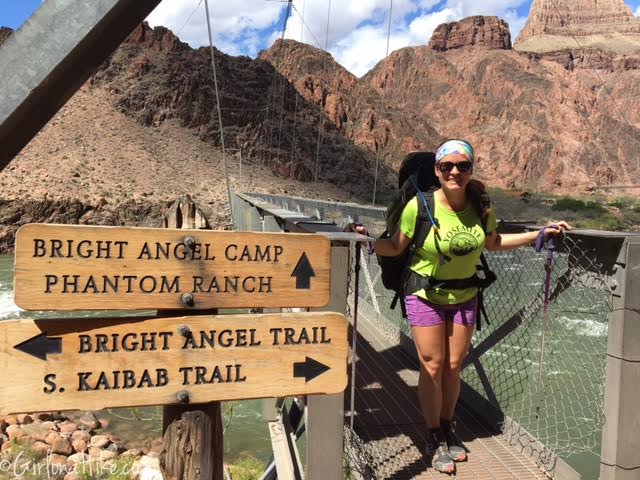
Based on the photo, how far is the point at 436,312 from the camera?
2.33 m

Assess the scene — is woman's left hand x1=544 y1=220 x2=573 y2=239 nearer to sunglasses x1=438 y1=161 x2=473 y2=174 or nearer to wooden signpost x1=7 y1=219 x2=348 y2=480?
sunglasses x1=438 y1=161 x2=473 y2=174

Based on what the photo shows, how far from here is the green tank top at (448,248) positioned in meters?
2.25

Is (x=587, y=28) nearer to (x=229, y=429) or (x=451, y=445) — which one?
(x=229, y=429)

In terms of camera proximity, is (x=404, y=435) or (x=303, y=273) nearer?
(x=303, y=273)

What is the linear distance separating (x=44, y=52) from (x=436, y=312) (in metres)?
1.77

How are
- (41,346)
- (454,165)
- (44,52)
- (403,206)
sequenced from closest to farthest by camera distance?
(41,346) < (44,52) < (454,165) < (403,206)

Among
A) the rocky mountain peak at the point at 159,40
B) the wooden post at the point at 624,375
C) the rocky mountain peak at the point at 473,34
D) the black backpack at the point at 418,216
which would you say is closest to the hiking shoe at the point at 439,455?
the black backpack at the point at 418,216

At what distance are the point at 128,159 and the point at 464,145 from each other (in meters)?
39.7

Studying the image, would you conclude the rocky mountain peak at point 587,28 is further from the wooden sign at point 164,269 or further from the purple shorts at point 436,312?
the wooden sign at point 164,269

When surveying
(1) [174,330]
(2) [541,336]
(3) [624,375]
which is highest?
(1) [174,330]

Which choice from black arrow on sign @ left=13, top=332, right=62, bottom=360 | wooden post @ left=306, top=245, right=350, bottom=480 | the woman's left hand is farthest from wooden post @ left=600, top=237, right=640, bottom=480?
black arrow on sign @ left=13, top=332, right=62, bottom=360

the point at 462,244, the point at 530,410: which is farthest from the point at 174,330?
the point at 530,410

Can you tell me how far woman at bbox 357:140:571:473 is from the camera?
2232 millimetres

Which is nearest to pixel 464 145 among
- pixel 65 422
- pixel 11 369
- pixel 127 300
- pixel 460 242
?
pixel 460 242
